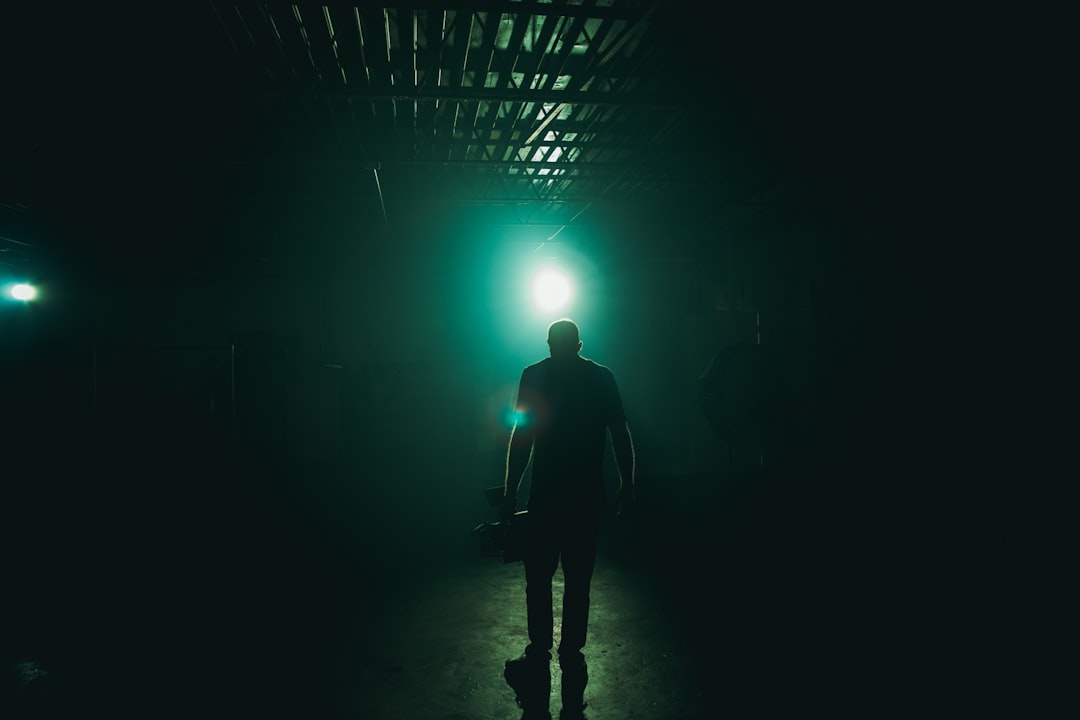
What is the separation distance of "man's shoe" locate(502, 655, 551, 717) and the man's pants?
0.22ft

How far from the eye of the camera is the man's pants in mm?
3400

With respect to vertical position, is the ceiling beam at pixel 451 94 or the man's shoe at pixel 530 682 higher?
the ceiling beam at pixel 451 94

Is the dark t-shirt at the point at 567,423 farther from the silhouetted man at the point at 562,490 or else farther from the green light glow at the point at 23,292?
the green light glow at the point at 23,292

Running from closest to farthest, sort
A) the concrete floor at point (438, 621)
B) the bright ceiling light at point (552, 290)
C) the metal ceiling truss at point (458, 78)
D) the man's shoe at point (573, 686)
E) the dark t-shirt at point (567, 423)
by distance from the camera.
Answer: the man's shoe at point (573, 686) → the concrete floor at point (438, 621) → the dark t-shirt at point (567, 423) → the metal ceiling truss at point (458, 78) → the bright ceiling light at point (552, 290)

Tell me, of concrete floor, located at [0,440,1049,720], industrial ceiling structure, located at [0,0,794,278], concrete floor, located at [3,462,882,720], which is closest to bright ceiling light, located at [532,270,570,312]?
industrial ceiling structure, located at [0,0,794,278]

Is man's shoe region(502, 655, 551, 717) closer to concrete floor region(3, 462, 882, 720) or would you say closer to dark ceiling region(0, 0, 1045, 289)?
concrete floor region(3, 462, 882, 720)

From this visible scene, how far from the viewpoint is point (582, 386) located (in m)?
3.51

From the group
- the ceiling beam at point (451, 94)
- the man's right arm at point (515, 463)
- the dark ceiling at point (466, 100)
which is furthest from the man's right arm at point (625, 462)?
the ceiling beam at point (451, 94)

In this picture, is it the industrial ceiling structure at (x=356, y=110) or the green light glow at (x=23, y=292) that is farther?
the green light glow at (x=23, y=292)

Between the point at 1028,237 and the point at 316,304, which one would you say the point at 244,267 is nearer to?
the point at 316,304

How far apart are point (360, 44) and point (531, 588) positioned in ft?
15.1

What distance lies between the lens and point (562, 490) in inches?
133

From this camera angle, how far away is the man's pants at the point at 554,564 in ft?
11.2

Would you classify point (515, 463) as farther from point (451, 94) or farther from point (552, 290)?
point (552, 290)
